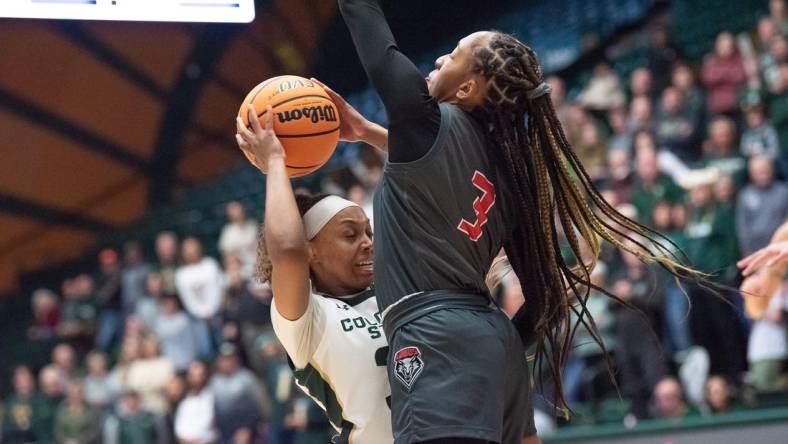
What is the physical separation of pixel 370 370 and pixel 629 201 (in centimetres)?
565

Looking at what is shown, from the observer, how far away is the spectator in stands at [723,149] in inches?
322

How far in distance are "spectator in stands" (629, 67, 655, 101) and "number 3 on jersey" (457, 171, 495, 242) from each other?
6.62 meters

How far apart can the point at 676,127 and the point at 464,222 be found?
6.26 metres

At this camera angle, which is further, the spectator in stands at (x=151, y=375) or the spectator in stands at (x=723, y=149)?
the spectator in stands at (x=151, y=375)

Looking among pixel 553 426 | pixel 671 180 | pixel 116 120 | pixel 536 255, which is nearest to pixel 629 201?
pixel 671 180

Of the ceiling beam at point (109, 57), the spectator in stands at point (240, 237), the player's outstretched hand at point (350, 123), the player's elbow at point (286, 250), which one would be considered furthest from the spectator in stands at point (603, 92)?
the player's elbow at point (286, 250)

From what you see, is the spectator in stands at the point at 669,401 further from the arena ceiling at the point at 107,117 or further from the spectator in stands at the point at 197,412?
the arena ceiling at the point at 107,117

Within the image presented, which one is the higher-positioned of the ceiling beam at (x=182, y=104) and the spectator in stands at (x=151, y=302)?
the ceiling beam at (x=182, y=104)

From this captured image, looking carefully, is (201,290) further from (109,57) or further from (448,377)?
(448,377)

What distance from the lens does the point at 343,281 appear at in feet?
10.8

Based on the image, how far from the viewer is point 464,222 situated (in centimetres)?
279

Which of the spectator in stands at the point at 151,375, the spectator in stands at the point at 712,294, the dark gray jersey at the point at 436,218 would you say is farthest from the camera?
the spectator in stands at the point at 151,375

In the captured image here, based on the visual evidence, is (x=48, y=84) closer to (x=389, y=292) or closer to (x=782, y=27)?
(x=782, y=27)

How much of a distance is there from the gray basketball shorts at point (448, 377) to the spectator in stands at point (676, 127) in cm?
613
